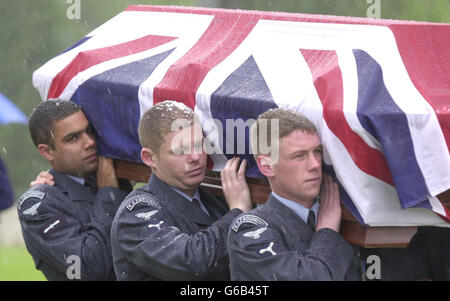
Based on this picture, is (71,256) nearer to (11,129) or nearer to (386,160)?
(386,160)

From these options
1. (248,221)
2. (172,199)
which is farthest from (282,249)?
(172,199)

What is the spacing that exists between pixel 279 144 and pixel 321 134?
178 millimetres

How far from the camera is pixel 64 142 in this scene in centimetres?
520

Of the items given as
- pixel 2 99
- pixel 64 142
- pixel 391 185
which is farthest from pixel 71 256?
pixel 2 99

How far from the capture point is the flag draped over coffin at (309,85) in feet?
13.0

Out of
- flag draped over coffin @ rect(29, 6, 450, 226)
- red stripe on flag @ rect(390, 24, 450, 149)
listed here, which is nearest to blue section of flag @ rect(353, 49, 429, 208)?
flag draped over coffin @ rect(29, 6, 450, 226)

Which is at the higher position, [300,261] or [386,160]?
[386,160]

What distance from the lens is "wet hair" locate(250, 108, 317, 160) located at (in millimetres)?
4055

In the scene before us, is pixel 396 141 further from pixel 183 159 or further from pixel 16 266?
pixel 16 266

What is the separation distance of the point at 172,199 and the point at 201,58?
741 millimetres

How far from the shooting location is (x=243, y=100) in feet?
14.6

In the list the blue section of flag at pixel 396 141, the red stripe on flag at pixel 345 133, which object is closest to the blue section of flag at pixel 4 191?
the red stripe on flag at pixel 345 133

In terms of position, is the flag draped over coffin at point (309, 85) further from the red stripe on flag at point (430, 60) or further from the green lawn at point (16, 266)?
the green lawn at point (16, 266)

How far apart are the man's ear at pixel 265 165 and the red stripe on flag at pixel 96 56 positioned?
4.48ft
